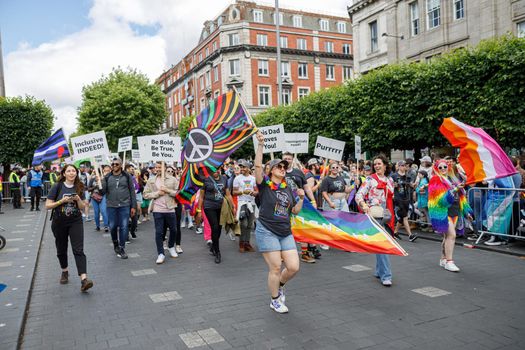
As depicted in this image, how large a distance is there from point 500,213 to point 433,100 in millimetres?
8770

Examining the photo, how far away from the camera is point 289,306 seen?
5758 mm

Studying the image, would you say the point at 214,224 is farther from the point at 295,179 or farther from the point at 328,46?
the point at 328,46

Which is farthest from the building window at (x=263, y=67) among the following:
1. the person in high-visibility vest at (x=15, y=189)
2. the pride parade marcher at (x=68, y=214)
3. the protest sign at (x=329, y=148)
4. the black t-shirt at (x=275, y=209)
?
the black t-shirt at (x=275, y=209)

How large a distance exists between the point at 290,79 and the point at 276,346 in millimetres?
53426

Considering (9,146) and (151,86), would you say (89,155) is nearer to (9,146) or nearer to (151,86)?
(9,146)

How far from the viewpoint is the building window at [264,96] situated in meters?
55.5

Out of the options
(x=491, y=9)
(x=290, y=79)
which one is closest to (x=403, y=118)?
(x=491, y=9)

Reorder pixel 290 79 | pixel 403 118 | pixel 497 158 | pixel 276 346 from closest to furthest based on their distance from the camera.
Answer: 1. pixel 276 346
2. pixel 497 158
3. pixel 403 118
4. pixel 290 79

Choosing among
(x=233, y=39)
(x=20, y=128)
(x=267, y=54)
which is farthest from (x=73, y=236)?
(x=267, y=54)

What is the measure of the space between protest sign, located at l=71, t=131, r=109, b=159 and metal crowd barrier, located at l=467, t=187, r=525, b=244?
835 cm

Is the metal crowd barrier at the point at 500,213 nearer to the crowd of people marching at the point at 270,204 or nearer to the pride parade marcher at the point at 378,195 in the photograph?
the crowd of people marching at the point at 270,204

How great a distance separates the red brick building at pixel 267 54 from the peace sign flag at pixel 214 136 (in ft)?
148

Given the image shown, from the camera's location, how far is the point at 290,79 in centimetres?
5612

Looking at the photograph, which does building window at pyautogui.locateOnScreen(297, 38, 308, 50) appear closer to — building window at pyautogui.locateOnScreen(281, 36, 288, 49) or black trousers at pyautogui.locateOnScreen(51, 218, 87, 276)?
building window at pyautogui.locateOnScreen(281, 36, 288, 49)
